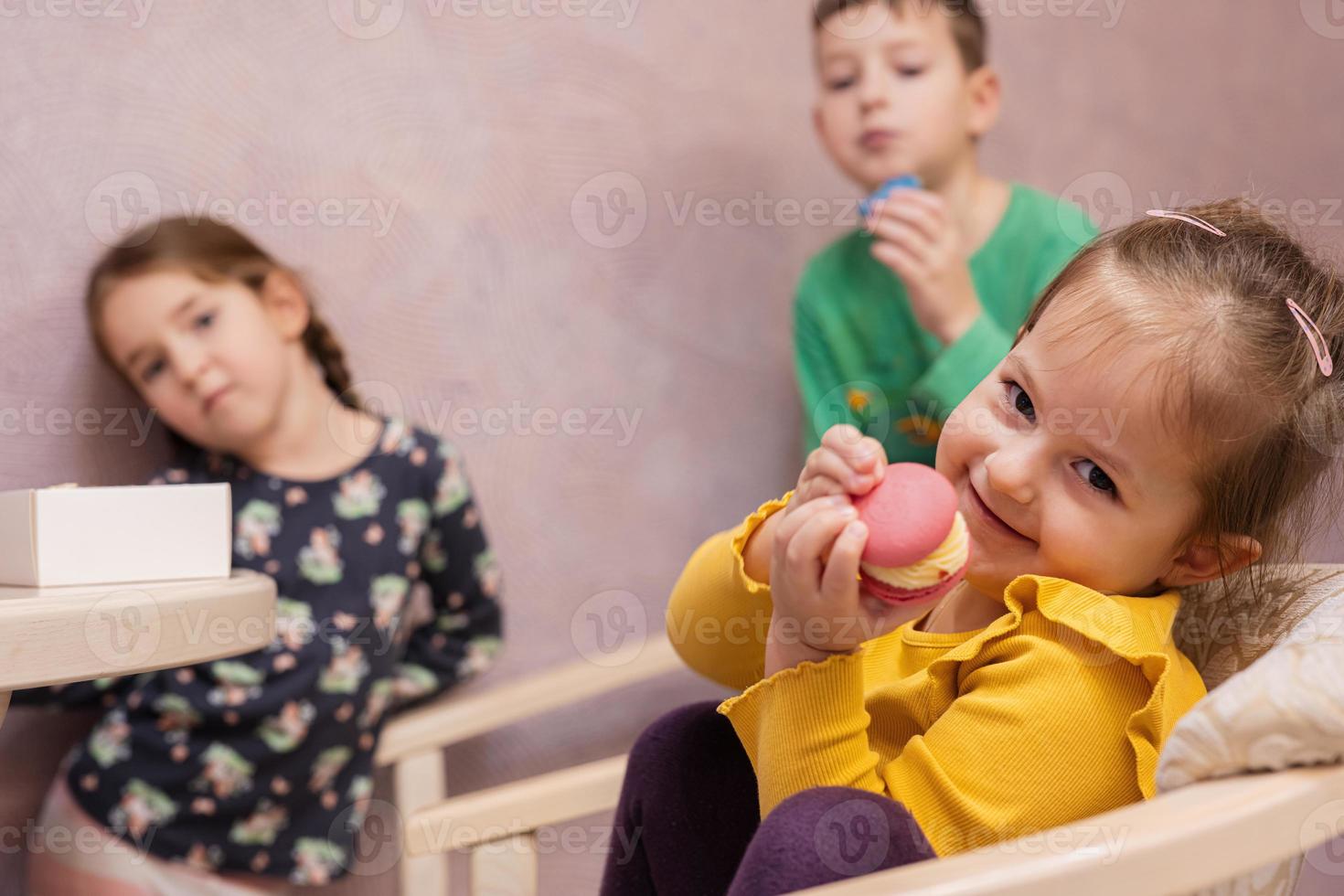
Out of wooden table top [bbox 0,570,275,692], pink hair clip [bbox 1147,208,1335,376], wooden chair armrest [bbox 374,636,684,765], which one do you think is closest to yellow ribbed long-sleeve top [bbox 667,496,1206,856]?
pink hair clip [bbox 1147,208,1335,376]

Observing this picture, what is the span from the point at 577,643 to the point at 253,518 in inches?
16.8

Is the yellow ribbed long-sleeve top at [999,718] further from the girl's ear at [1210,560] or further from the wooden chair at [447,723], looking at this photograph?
the wooden chair at [447,723]

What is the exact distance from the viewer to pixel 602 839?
1469 millimetres

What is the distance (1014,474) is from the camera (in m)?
0.69

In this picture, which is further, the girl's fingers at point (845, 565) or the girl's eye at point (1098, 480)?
the girl's eye at point (1098, 480)

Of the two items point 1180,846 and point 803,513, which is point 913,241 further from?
point 1180,846

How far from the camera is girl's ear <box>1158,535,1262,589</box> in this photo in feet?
2.38

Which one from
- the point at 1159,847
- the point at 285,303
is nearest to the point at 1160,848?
the point at 1159,847

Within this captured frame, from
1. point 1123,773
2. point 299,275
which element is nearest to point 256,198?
point 299,275

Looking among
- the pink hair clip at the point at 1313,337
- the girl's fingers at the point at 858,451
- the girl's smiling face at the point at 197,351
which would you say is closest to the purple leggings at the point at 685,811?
the girl's fingers at the point at 858,451

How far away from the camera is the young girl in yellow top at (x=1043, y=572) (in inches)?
24.4

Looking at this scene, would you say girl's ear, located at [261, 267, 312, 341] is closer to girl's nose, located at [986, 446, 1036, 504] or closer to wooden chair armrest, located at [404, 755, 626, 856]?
wooden chair armrest, located at [404, 755, 626, 856]

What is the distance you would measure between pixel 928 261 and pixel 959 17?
29cm

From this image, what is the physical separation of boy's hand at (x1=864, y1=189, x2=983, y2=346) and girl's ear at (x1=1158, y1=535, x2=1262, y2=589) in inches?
21.2
